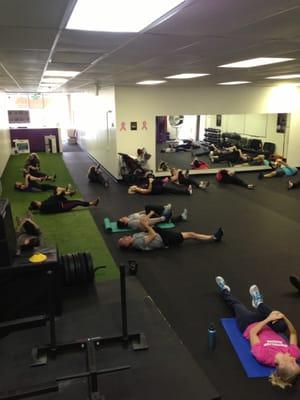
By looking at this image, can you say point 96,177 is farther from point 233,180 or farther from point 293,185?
point 293,185

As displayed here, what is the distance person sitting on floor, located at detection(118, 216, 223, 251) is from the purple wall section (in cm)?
1113

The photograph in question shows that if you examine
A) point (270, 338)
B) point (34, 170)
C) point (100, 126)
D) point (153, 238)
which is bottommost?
point (270, 338)

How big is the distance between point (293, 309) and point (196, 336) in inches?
48.5

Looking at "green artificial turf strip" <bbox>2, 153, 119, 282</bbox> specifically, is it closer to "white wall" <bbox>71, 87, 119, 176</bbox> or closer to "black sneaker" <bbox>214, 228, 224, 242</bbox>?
"white wall" <bbox>71, 87, 119, 176</bbox>

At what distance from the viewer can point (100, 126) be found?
1173 cm

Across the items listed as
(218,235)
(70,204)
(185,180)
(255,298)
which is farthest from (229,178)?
(255,298)

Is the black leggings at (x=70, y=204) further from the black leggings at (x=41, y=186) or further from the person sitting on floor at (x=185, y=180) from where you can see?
the person sitting on floor at (x=185, y=180)

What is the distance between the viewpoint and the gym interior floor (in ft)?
9.26

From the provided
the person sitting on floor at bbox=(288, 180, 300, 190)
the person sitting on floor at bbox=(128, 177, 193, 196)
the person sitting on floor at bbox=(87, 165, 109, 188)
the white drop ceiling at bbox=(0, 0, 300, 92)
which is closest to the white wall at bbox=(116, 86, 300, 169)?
the person sitting on floor at bbox=(87, 165, 109, 188)

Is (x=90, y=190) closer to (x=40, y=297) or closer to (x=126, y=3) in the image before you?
(x=40, y=297)

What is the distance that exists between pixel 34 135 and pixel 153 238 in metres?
12.2

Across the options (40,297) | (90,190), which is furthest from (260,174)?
(40,297)

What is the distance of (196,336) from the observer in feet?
11.3

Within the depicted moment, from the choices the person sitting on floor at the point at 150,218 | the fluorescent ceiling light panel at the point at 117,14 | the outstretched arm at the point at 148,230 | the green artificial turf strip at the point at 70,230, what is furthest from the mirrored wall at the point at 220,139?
the fluorescent ceiling light panel at the point at 117,14
